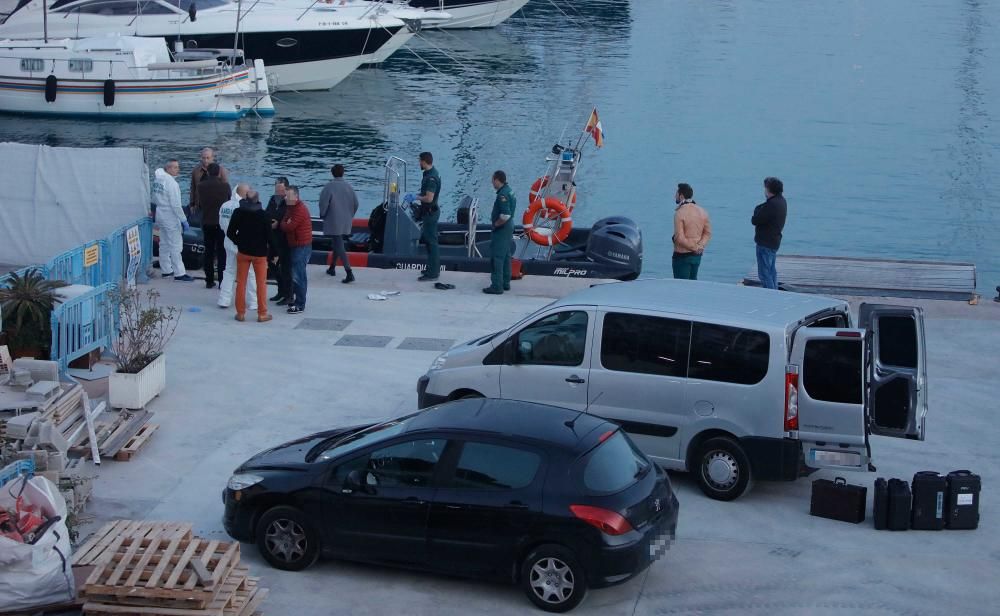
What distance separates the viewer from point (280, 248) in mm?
15867

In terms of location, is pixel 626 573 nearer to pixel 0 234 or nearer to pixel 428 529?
pixel 428 529

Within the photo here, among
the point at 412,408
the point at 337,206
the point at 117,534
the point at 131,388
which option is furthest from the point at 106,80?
the point at 117,534

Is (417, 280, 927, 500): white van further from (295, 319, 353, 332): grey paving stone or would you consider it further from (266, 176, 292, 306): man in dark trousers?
(266, 176, 292, 306): man in dark trousers

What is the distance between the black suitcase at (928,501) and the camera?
965cm

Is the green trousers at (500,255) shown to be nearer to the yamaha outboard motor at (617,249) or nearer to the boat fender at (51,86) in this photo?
the yamaha outboard motor at (617,249)

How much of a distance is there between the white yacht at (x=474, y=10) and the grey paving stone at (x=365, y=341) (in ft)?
169

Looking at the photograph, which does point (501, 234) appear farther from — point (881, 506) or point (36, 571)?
point (36, 571)

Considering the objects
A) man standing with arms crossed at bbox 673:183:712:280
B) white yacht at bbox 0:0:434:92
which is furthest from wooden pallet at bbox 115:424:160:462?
white yacht at bbox 0:0:434:92

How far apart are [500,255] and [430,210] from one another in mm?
1219

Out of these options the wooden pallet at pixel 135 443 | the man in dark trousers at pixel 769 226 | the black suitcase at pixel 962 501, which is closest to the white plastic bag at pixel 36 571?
the wooden pallet at pixel 135 443

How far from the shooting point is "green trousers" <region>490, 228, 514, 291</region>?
16688mm

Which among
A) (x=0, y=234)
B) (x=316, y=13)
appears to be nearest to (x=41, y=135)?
(x=316, y=13)

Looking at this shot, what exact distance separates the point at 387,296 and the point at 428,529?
8647 mm

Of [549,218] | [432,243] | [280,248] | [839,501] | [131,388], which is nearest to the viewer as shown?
[839,501]
